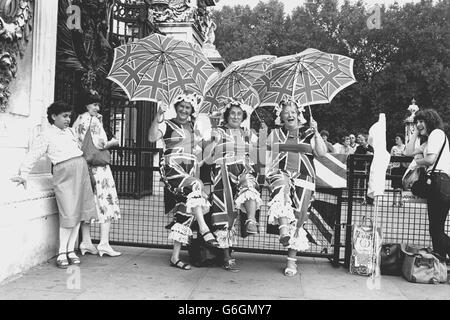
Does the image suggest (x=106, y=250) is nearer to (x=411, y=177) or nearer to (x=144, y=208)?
(x=144, y=208)

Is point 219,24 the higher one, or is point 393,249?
point 219,24

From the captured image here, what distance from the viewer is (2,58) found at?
14.2 feet

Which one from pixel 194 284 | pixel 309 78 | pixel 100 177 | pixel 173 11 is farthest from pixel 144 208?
pixel 173 11

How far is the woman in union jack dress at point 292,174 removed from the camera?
5.04 m

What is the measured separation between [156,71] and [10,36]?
174cm

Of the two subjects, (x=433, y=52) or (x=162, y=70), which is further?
(x=433, y=52)

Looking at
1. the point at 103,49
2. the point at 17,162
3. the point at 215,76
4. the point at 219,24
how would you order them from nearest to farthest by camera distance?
the point at 17,162 < the point at 215,76 < the point at 103,49 < the point at 219,24

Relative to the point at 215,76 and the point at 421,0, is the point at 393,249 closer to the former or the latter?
the point at 215,76

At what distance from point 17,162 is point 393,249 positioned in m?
4.13

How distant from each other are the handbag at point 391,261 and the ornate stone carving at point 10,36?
4.27 metres

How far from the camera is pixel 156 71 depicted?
5.67 meters

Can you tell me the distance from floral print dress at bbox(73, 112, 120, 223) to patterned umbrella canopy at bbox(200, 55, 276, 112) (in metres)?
1.31
